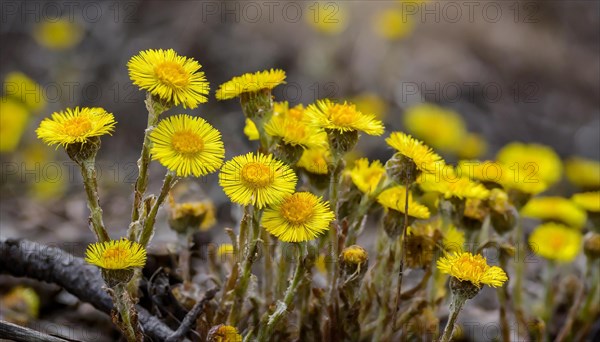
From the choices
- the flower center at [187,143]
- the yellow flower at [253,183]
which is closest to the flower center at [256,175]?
the yellow flower at [253,183]

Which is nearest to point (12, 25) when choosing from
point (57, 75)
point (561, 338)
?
point (57, 75)

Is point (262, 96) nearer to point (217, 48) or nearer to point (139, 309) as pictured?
point (139, 309)

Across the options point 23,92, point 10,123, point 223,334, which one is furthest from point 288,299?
point 23,92

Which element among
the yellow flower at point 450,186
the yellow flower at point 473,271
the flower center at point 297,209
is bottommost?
the yellow flower at point 473,271

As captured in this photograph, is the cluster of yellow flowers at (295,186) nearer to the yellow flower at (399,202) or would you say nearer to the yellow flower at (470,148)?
the yellow flower at (399,202)

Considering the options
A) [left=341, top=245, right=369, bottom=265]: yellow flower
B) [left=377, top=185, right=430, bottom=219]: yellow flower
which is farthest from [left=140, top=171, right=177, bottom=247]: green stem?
[left=377, top=185, right=430, bottom=219]: yellow flower
